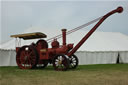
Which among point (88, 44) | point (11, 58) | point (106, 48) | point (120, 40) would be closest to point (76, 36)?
point (88, 44)

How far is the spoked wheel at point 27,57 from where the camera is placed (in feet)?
44.1

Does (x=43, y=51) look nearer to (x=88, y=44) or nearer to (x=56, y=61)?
(x=56, y=61)

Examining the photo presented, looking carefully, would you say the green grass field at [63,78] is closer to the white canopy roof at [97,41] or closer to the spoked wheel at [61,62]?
the spoked wheel at [61,62]

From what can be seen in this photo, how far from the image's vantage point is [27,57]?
45.2 ft

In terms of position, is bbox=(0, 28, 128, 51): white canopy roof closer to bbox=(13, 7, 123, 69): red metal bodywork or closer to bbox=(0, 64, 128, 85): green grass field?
bbox=(13, 7, 123, 69): red metal bodywork

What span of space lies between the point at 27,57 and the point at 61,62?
2703 mm

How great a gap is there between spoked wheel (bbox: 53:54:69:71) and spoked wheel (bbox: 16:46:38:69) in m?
1.51

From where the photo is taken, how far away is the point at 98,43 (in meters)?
24.7

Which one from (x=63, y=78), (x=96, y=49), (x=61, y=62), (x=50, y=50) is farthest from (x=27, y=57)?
(x=96, y=49)

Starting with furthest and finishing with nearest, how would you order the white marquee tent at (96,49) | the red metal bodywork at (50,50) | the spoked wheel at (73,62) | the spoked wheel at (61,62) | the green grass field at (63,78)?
the white marquee tent at (96,49) < the spoked wheel at (73,62) < the red metal bodywork at (50,50) < the spoked wheel at (61,62) < the green grass field at (63,78)

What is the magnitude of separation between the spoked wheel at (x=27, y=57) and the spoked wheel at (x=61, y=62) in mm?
1509

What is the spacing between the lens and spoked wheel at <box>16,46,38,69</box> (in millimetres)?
13438

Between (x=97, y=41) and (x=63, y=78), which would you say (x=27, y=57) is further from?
(x=97, y=41)

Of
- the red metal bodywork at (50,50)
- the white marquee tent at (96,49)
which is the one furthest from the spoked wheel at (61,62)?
the white marquee tent at (96,49)
